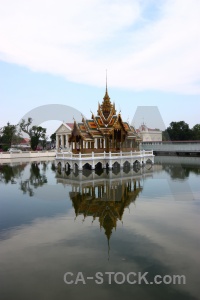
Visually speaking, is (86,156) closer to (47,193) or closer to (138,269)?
(47,193)

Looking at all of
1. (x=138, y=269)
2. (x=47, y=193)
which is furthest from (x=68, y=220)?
(x=47, y=193)

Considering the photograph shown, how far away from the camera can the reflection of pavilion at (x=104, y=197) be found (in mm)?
11359

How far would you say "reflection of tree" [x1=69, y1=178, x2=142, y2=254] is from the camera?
36.8 ft

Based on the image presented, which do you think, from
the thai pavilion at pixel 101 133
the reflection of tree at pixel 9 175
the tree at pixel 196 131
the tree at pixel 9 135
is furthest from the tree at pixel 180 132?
the reflection of tree at pixel 9 175

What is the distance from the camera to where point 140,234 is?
916 centimetres

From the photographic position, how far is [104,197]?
A: 15.1m

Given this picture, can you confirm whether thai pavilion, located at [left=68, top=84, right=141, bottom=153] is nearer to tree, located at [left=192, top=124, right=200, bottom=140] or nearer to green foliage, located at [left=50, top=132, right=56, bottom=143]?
tree, located at [left=192, top=124, right=200, bottom=140]

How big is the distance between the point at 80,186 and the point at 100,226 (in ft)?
29.0

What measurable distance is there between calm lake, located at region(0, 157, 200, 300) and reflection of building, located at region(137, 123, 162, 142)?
58.6 m

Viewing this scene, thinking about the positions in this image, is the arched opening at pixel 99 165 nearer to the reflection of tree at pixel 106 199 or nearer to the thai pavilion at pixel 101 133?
the thai pavilion at pixel 101 133

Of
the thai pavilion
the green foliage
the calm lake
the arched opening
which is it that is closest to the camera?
the calm lake

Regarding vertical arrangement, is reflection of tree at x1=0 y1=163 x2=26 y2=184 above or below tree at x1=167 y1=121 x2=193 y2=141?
below

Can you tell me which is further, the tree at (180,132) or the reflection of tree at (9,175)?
the tree at (180,132)

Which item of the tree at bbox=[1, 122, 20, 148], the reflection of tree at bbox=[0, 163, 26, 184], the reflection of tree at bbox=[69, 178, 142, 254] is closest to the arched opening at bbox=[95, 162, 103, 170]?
the reflection of tree at bbox=[0, 163, 26, 184]
